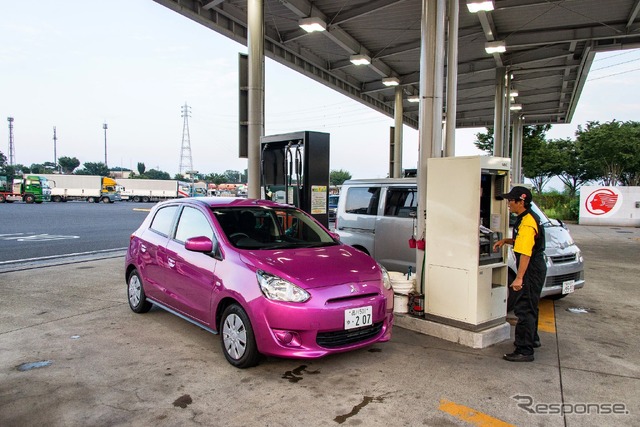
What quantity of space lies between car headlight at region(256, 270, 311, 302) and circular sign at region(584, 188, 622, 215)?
21726mm

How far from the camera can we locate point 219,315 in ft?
13.5

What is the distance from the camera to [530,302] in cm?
413

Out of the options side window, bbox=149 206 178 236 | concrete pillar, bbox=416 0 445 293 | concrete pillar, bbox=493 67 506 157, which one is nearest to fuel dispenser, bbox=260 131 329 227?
concrete pillar, bbox=416 0 445 293

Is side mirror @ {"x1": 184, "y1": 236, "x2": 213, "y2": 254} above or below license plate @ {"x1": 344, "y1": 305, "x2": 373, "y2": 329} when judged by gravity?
above

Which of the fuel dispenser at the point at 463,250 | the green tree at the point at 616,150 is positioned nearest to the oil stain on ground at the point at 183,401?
the fuel dispenser at the point at 463,250

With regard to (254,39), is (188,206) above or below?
below

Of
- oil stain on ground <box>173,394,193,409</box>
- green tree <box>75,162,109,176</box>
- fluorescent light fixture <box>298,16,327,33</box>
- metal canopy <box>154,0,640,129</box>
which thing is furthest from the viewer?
green tree <box>75,162,109,176</box>

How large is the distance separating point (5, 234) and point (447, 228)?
15.3m

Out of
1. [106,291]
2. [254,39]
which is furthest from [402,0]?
[106,291]

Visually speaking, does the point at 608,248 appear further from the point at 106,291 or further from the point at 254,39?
the point at 106,291

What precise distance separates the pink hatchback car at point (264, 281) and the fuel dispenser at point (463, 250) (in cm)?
87

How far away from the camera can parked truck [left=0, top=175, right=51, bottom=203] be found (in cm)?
3853

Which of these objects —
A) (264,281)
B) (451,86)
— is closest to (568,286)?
(451,86)

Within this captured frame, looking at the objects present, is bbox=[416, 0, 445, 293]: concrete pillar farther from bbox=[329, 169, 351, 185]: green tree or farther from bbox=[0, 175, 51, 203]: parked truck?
bbox=[329, 169, 351, 185]: green tree
